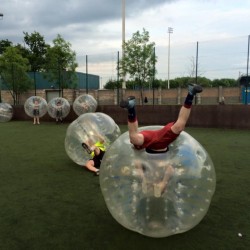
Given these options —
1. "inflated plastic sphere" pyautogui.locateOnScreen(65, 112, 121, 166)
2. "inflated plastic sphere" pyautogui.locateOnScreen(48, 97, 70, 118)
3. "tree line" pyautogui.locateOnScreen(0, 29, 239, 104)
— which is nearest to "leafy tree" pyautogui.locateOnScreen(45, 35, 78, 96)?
"tree line" pyautogui.locateOnScreen(0, 29, 239, 104)

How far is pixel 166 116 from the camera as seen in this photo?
14938mm

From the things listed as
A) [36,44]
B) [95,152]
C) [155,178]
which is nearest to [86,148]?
[95,152]

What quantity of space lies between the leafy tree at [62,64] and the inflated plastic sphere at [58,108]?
541 cm

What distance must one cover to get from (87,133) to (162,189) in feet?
11.5

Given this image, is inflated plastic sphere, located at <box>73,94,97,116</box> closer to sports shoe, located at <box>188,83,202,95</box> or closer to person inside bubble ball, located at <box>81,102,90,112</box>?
person inside bubble ball, located at <box>81,102,90,112</box>

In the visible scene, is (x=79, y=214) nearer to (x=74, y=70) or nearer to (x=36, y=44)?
(x=74, y=70)

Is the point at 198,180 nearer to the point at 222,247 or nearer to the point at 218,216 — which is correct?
the point at 222,247

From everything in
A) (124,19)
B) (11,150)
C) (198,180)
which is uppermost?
(124,19)

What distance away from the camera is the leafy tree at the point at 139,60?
67.2 ft

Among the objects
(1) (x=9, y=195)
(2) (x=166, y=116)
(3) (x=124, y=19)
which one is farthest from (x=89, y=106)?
(3) (x=124, y=19)

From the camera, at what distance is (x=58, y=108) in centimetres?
1655

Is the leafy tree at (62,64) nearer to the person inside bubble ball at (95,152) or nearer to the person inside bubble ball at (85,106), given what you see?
the person inside bubble ball at (85,106)

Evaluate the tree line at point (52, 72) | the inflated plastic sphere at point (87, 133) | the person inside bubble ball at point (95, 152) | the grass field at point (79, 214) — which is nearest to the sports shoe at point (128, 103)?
the grass field at point (79, 214)

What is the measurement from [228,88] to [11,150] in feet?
82.2
